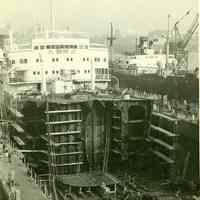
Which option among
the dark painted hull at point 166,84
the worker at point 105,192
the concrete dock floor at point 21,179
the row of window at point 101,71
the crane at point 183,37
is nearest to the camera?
the concrete dock floor at point 21,179

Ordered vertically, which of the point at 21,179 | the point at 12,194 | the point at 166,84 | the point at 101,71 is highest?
the point at 101,71

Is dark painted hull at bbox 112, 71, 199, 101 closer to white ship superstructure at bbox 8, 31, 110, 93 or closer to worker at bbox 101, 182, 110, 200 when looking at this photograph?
white ship superstructure at bbox 8, 31, 110, 93

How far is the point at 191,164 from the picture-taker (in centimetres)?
923

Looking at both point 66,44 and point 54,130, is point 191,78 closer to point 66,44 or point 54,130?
point 66,44

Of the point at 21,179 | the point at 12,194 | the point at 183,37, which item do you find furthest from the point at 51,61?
the point at 12,194

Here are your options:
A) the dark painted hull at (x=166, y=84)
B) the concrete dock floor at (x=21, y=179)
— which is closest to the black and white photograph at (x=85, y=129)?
the concrete dock floor at (x=21, y=179)

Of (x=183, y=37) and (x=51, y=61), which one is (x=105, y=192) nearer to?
(x=51, y=61)

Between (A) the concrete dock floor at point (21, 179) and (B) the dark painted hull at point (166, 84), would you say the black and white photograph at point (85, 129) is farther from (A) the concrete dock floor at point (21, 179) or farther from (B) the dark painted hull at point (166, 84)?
(B) the dark painted hull at point (166, 84)

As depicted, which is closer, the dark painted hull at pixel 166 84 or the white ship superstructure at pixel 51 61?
the white ship superstructure at pixel 51 61

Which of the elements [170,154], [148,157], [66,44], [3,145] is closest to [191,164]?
[170,154]

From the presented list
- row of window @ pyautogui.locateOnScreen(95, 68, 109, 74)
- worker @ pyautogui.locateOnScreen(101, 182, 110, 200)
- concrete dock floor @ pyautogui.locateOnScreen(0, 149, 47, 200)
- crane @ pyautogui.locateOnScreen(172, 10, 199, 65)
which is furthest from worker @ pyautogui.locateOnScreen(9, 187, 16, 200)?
row of window @ pyautogui.locateOnScreen(95, 68, 109, 74)

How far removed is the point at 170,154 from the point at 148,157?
1051 millimetres

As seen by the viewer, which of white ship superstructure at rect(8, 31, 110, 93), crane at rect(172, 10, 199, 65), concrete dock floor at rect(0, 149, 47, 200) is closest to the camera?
concrete dock floor at rect(0, 149, 47, 200)

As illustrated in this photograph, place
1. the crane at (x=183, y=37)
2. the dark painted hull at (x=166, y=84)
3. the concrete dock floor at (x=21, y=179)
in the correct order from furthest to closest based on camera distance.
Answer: the dark painted hull at (x=166, y=84), the crane at (x=183, y=37), the concrete dock floor at (x=21, y=179)
